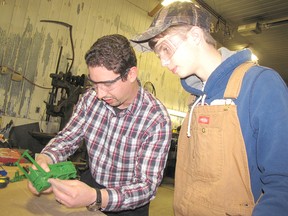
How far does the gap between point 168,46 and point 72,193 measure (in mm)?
806

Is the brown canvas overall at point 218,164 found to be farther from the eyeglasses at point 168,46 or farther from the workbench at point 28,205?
the workbench at point 28,205

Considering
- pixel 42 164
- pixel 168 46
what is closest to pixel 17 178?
pixel 42 164

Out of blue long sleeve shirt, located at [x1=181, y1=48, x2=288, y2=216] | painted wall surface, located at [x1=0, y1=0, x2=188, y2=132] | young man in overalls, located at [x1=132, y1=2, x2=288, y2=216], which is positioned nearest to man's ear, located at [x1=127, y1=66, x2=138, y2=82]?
young man in overalls, located at [x1=132, y1=2, x2=288, y2=216]

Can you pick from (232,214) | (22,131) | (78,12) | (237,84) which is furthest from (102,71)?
(78,12)

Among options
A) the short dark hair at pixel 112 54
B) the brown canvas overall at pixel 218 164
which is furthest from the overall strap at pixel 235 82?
the short dark hair at pixel 112 54

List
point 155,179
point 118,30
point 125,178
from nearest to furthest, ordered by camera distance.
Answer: point 155,179 < point 125,178 < point 118,30

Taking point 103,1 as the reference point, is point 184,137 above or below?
below

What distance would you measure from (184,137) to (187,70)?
0.36m

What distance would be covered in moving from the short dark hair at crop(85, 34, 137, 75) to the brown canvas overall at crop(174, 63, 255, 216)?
60 cm

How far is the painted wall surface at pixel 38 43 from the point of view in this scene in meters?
3.38

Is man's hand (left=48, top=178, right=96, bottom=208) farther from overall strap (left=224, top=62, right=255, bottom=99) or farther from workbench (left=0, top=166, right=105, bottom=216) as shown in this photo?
overall strap (left=224, top=62, right=255, bottom=99)

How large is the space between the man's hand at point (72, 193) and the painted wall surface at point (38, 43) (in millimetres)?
2788

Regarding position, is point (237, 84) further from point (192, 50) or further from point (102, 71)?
point (102, 71)

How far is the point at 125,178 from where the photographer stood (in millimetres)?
1599
